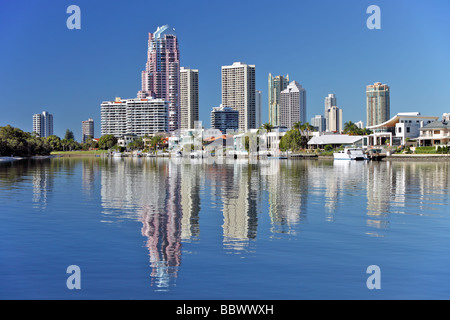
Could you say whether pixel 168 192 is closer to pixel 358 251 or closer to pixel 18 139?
pixel 358 251

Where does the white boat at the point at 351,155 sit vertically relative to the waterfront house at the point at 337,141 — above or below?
below

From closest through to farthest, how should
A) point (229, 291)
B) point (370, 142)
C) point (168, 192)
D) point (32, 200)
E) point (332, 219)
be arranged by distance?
1. point (229, 291)
2. point (332, 219)
3. point (32, 200)
4. point (168, 192)
5. point (370, 142)

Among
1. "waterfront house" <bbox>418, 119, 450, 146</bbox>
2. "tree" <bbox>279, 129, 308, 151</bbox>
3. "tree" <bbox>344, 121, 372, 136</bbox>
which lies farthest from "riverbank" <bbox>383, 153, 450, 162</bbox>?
"tree" <bbox>344, 121, 372, 136</bbox>

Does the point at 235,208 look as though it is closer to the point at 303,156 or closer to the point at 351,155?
the point at 351,155

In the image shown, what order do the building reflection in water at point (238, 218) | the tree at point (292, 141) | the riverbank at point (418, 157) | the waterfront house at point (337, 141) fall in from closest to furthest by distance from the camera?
the building reflection in water at point (238, 218)
the riverbank at point (418, 157)
the waterfront house at point (337, 141)
the tree at point (292, 141)

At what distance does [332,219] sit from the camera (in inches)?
907

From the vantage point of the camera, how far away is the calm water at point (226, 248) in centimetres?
1269

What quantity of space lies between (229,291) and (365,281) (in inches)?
156

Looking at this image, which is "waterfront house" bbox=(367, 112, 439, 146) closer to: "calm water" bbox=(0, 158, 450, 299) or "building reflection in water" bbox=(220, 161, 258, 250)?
"building reflection in water" bbox=(220, 161, 258, 250)

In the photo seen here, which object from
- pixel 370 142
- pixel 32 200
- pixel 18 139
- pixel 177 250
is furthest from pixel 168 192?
pixel 18 139

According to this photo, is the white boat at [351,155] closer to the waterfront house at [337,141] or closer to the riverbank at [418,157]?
the riverbank at [418,157]

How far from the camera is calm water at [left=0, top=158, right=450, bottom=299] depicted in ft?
41.6

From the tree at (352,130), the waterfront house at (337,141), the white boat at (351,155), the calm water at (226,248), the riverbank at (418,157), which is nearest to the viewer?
the calm water at (226,248)

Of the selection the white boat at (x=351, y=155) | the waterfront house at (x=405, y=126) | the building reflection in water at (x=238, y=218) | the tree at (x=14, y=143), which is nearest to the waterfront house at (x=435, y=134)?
the waterfront house at (x=405, y=126)
